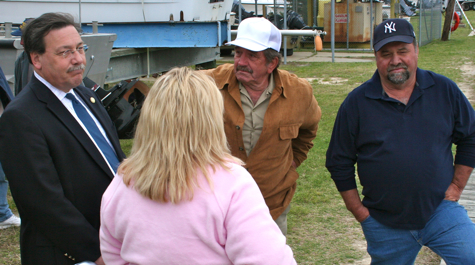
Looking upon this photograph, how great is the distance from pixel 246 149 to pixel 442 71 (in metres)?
11.5

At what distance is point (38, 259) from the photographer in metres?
2.15

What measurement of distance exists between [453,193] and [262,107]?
1.20 m

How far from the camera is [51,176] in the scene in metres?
2.06

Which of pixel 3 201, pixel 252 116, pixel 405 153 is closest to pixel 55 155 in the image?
pixel 252 116

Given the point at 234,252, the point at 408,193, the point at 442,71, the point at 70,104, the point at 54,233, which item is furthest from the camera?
the point at 442,71

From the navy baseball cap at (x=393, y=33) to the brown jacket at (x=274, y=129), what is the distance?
55cm

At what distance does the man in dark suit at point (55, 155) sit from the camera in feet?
6.67

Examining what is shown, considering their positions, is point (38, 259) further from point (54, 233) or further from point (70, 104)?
point (70, 104)

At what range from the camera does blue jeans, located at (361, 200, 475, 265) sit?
8.11 ft

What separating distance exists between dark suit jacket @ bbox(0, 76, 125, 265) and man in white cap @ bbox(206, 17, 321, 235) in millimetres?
938

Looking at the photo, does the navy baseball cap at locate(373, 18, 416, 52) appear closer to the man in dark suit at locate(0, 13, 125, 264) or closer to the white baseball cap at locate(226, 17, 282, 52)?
the white baseball cap at locate(226, 17, 282, 52)

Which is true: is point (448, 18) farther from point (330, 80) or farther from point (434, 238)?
point (434, 238)

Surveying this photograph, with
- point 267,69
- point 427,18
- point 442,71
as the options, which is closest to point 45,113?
point 267,69

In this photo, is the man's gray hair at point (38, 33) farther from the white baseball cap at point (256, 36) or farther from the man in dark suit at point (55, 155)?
the white baseball cap at point (256, 36)
